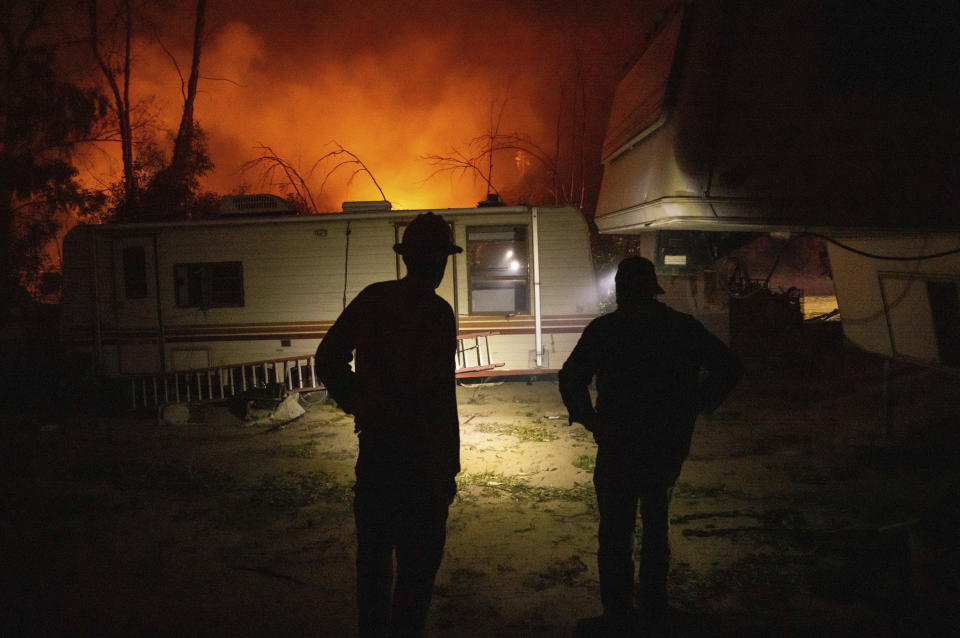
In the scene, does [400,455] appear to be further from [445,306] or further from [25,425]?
[25,425]

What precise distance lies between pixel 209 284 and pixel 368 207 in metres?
3.06

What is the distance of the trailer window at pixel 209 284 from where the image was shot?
9.91 metres

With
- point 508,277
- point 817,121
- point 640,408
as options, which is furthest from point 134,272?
point 817,121

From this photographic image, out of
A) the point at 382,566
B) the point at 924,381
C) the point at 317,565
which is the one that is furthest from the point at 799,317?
the point at 382,566

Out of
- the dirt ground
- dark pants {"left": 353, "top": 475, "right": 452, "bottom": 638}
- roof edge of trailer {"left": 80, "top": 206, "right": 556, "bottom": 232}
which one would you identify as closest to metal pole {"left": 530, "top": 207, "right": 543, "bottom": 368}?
roof edge of trailer {"left": 80, "top": 206, "right": 556, "bottom": 232}

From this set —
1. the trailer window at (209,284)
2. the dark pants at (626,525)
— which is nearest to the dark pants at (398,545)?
the dark pants at (626,525)

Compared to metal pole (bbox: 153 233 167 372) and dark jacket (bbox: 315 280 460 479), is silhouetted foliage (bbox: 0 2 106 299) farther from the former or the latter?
dark jacket (bbox: 315 280 460 479)

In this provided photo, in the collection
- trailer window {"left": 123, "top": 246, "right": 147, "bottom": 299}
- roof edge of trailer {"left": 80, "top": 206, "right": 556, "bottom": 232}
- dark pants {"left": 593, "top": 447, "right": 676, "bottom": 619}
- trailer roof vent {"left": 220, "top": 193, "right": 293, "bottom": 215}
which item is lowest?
dark pants {"left": 593, "top": 447, "right": 676, "bottom": 619}

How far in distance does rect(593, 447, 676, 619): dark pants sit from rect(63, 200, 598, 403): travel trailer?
6586mm

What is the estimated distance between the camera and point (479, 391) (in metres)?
9.83

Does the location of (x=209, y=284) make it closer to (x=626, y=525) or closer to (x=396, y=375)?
(x=396, y=375)

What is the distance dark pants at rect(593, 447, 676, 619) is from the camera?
108 inches

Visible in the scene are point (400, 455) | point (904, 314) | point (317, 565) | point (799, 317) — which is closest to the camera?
point (400, 455)

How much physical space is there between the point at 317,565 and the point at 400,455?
221 centimetres
